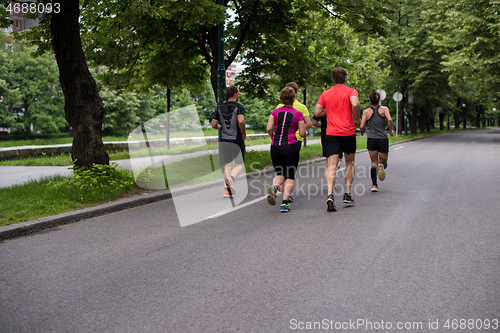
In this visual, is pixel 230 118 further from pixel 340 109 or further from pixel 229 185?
pixel 340 109

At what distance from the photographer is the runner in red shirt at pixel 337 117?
6.81m

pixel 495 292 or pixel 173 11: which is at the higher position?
pixel 173 11

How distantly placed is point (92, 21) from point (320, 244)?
1136 cm

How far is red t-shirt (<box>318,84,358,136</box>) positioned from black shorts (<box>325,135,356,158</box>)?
7 cm

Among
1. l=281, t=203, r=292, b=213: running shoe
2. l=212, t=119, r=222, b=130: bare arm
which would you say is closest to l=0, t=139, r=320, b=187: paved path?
l=212, t=119, r=222, b=130: bare arm

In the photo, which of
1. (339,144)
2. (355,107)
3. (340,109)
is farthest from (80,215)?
(355,107)

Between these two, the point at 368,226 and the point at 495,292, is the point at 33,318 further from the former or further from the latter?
the point at 368,226

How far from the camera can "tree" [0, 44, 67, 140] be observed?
37375mm

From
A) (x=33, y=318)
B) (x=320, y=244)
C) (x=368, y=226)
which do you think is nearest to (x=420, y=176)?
(x=368, y=226)

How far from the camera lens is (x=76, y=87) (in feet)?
28.5

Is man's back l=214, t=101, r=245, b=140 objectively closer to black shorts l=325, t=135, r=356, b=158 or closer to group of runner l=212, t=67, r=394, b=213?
group of runner l=212, t=67, r=394, b=213

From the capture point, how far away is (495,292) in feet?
11.4

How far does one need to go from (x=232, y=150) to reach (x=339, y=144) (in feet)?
7.13

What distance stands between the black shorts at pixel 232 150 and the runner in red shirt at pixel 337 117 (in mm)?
1824
